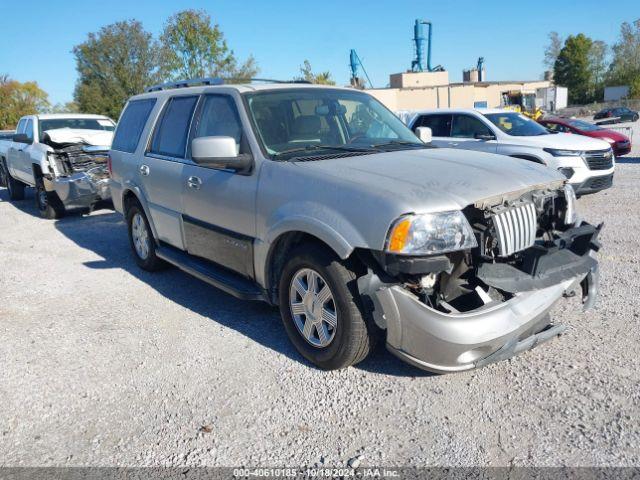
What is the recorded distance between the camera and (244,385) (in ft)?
11.8

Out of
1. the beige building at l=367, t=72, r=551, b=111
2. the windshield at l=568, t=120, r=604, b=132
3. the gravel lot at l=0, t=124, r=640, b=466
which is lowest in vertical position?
the gravel lot at l=0, t=124, r=640, b=466

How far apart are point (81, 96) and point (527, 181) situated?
34777mm

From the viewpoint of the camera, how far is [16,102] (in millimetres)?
51594

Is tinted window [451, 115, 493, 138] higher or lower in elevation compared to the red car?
higher

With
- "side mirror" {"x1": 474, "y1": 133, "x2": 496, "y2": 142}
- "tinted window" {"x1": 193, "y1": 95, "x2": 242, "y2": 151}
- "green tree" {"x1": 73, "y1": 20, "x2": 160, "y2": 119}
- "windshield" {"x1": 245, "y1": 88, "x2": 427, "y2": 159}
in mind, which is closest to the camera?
"windshield" {"x1": 245, "y1": 88, "x2": 427, "y2": 159}

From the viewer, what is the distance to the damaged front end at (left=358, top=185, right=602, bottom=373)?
302 cm

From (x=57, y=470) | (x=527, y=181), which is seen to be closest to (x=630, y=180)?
(x=527, y=181)

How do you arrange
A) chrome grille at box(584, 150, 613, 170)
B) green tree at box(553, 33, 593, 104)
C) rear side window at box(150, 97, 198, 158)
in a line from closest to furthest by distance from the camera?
rear side window at box(150, 97, 198, 158) < chrome grille at box(584, 150, 613, 170) < green tree at box(553, 33, 593, 104)

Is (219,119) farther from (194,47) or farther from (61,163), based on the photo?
(194,47)

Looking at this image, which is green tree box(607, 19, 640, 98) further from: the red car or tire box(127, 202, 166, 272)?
tire box(127, 202, 166, 272)

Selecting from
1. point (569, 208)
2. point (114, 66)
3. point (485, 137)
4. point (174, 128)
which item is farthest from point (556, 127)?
point (114, 66)

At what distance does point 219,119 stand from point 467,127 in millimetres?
7178

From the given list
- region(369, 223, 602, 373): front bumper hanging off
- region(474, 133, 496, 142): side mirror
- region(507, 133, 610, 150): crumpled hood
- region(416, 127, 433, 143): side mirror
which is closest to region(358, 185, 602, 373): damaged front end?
region(369, 223, 602, 373): front bumper hanging off

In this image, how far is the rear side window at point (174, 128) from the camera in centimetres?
503
